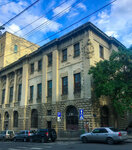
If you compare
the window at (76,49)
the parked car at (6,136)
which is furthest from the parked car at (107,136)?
the parked car at (6,136)

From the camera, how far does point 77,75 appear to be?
24.1 meters

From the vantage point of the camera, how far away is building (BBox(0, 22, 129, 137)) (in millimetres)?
22456

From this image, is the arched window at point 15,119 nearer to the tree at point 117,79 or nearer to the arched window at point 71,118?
the arched window at point 71,118

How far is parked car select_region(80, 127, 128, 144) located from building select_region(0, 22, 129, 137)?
284cm

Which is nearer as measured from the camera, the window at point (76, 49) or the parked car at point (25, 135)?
the parked car at point (25, 135)

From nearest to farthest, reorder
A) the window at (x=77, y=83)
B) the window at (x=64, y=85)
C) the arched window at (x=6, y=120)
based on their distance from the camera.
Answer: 1. the window at (x=77, y=83)
2. the window at (x=64, y=85)
3. the arched window at (x=6, y=120)

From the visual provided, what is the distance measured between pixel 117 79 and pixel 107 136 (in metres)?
6.78

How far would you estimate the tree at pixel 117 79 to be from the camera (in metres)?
18.5

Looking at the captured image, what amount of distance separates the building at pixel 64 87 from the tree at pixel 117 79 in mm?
2615

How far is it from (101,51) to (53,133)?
13674 mm

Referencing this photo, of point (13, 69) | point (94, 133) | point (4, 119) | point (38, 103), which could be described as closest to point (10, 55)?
point (13, 69)

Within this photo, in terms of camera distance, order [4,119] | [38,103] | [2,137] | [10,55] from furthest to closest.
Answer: [10,55]
[4,119]
[38,103]
[2,137]

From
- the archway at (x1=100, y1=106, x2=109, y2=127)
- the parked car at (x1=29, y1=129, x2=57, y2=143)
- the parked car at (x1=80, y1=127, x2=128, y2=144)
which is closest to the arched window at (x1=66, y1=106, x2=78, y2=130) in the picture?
the archway at (x1=100, y1=106, x2=109, y2=127)

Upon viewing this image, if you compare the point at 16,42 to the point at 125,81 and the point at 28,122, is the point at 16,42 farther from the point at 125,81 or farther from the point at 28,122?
the point at 125,81
